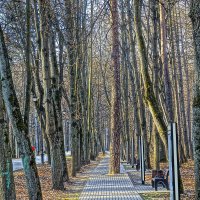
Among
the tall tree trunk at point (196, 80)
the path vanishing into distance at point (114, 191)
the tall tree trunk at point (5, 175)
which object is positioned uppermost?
the tall tree trunk at point (196, 80)

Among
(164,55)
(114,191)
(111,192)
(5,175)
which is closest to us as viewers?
(5,175)

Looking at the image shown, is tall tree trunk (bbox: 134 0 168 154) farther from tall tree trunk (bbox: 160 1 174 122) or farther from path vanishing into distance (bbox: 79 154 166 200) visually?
tall tree trunk (bbox: 160 1 174 122)

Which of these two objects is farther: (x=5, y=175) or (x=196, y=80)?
(x=5, y=175)

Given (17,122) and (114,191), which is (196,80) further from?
(114,191)

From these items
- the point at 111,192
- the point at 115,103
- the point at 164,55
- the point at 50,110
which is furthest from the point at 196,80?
the point at 115,103

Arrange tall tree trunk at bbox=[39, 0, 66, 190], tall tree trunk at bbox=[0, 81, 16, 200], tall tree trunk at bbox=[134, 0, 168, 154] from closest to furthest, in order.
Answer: tall tree trunk at bbox=[0, 81, 16, 200] → tall tree trunk at bbox=[134, 0, 168, 154] → tall tree trunk at bbox=[39, 0, 66, 190]

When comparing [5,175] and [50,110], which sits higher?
[50,110]

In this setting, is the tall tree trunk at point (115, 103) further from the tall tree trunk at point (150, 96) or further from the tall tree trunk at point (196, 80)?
the tall tree trunk at point (196, 80)

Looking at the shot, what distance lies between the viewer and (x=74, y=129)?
76.4ft

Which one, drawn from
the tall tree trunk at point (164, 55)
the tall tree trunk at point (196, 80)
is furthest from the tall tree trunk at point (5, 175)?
the tall tree trunk at point (164, 55)

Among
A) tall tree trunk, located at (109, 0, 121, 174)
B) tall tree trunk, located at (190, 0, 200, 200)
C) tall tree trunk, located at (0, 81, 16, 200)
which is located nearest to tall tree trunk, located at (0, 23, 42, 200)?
tall tree trunk, located at (0, 81, 16, 200)

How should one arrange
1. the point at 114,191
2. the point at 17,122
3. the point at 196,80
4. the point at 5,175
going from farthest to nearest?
1. the point at 114,191
2. the point at 5,175
3. the point at 17,122
4. the point at 196,80

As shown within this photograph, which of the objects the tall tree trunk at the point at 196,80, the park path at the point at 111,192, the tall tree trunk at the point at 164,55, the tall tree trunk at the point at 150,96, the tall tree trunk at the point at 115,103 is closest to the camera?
the tall tree trunk at the point at 196,80

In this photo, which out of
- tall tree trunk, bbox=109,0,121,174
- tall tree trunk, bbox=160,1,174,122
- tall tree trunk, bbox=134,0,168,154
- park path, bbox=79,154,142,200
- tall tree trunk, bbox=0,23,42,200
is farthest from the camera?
tall tree trunk, bbox=109,0,121,174
